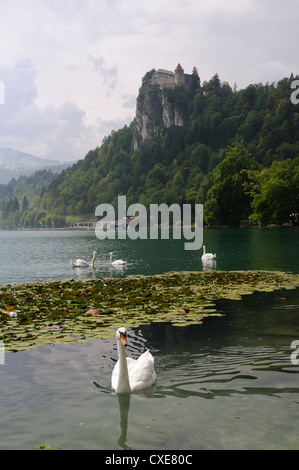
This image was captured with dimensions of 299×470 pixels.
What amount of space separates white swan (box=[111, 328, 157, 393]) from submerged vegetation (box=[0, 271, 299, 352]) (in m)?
3.36

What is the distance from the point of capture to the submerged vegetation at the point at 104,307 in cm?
1320

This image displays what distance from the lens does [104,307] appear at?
17188 mm

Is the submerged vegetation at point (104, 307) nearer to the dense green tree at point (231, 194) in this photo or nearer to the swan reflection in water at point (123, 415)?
the swan reflection in water at point (123, 415)

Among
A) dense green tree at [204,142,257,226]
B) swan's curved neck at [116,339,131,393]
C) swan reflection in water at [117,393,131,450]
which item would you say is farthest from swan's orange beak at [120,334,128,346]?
dense green tree at [204,142,257,226]

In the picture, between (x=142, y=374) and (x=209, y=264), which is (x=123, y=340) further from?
(x=209, y=264)

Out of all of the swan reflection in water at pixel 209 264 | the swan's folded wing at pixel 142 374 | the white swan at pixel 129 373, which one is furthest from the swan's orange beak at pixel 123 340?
the swan reflection in water at pixel 209 264

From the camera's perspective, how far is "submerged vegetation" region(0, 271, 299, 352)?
520 inches

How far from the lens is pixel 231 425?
7520 mm

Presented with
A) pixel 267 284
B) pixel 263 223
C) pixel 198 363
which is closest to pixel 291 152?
pixel 263 223

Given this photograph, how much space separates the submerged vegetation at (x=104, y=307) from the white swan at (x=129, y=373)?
132 inches

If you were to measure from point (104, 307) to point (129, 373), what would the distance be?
25.5 ft

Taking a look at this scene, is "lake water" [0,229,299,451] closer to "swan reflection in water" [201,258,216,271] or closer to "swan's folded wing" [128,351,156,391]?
"swan's folded wing" [128,351,156,391]

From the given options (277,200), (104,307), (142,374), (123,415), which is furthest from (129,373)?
(277,200)
